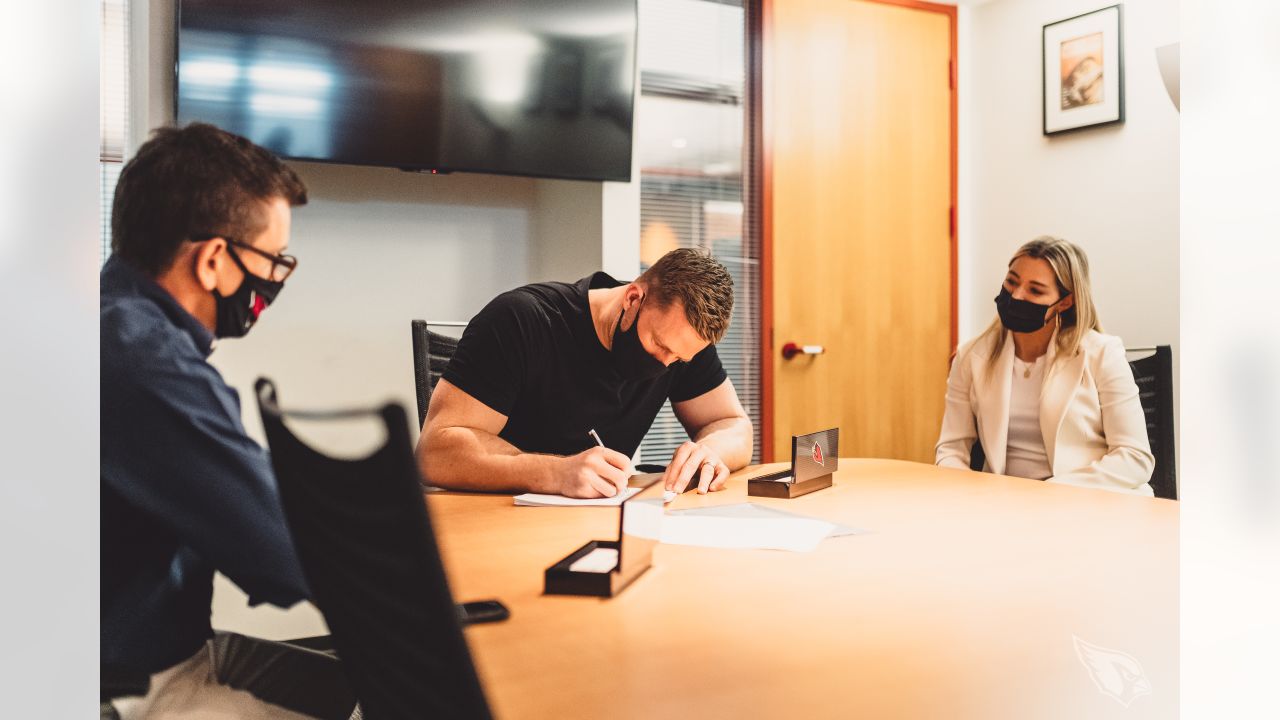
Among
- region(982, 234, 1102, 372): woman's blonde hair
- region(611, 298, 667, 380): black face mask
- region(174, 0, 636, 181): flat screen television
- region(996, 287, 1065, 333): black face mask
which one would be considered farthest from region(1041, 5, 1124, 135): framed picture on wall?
region(611, 298, 667, 380): black face mask

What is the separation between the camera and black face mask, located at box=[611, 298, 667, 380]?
1748 millimetres

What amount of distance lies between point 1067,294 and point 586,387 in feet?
4.12

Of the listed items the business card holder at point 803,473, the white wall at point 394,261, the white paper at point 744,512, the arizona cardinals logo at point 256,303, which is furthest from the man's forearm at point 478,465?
the white wall at point 394,261

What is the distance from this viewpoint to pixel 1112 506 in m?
1.45

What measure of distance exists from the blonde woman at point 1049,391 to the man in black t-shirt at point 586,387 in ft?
2.33

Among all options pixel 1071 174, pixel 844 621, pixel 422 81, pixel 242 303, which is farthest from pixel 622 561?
pixel 1071 174

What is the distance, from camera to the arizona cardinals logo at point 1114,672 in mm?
676

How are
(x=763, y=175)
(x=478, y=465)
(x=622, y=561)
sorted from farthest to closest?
(x=763, y=175) → (x=478, y=465) → (x=622, y=561)

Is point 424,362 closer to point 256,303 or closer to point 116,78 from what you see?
point 256,303

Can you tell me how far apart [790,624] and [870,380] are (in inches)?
113

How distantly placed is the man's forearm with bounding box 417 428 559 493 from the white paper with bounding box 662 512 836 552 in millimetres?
274

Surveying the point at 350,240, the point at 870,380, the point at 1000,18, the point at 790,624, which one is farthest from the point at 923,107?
the point at 790,624

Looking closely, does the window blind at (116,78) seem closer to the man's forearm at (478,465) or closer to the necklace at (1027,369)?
the man's forearm at (478,465)

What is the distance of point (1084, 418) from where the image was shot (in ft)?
6.86
